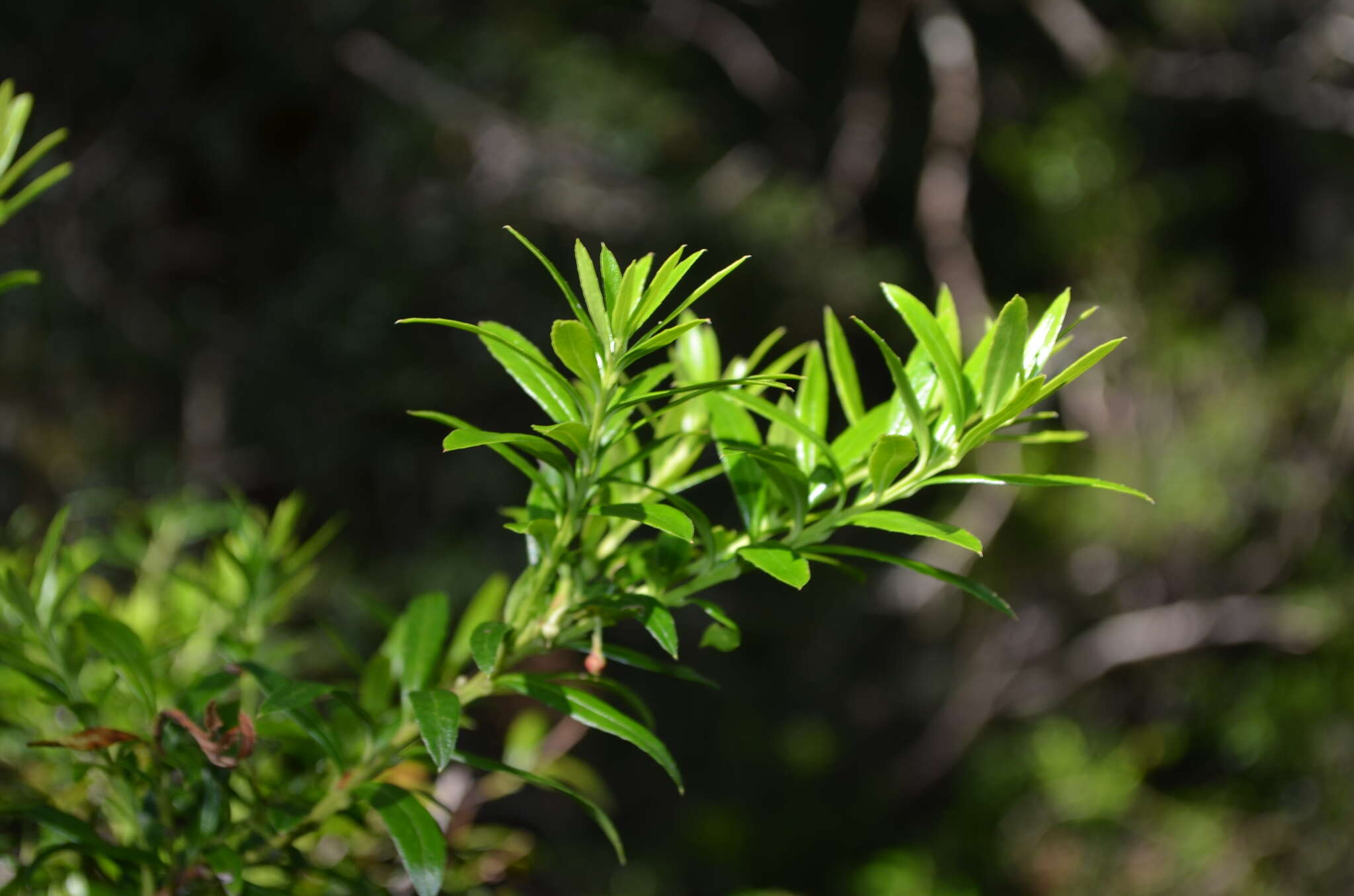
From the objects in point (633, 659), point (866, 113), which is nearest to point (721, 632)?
point (633, 659)

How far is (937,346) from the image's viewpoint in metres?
0.16

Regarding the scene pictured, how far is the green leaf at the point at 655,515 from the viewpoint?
0.46 feet

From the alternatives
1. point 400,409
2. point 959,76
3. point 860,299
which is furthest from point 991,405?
point 959,76

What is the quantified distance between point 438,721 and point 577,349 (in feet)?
0.21

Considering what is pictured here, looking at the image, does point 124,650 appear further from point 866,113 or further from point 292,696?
point 866,113

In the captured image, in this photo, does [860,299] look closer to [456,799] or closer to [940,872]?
[940,872]

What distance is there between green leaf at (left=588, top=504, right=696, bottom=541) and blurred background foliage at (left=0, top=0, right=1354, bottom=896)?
641mm

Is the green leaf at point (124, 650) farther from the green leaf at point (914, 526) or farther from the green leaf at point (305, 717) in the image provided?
the green leaf at point (914, 526)

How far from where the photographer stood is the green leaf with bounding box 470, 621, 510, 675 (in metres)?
0.15

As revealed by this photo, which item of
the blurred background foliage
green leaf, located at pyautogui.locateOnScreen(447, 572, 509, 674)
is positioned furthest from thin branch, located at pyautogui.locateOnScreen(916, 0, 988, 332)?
green leaf, located at pyautogui.locateOnScreen(447, 572, 509, 674)

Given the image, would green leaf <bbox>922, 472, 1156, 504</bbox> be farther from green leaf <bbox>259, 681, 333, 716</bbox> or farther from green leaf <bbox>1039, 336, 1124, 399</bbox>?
green leaf <bbox>259, 681, 333, 716</bbox>

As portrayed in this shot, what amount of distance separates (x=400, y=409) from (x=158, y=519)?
1.71ft

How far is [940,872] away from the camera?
2.80 ft

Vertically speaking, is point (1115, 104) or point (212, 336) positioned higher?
point (1115, 104)
